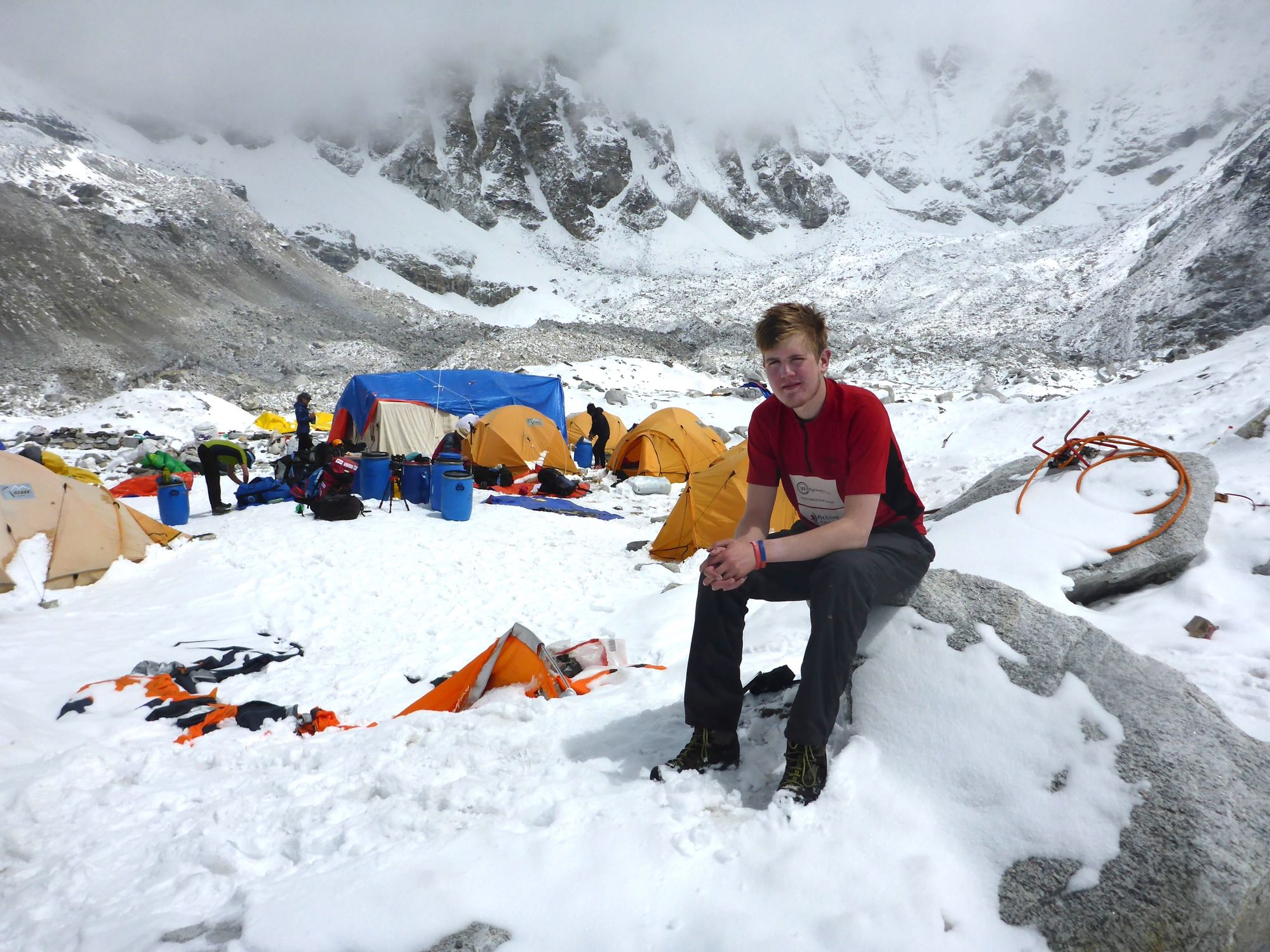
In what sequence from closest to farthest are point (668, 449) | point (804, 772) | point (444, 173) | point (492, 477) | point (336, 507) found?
point (804, 772) < point (336, 507) < point (492, 477) < point (668, 449) < point (444, 173)

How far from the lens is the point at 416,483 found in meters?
10.0

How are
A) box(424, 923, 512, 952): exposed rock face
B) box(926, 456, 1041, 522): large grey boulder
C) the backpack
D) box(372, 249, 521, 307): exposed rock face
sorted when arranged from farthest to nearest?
box(372, 249, 521, 307): exposed rock face → the backpack → box(926, 456, 1041, 522): large grey boulder → box(424, 923, 512, 952): exposed rock face

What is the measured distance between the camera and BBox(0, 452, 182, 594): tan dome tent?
565cm

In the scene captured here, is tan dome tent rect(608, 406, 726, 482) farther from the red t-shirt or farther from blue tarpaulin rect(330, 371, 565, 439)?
the red t-shirt

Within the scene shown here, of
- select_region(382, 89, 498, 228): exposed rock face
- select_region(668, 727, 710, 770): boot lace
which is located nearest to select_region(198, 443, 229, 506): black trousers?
select_region(668, 727, 710, 770): boot lace

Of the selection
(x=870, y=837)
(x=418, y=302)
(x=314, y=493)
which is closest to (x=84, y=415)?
(x=314, y=493)

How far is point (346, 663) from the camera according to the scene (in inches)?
190

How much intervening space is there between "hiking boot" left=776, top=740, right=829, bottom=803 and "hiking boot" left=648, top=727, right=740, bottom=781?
10.6 inches

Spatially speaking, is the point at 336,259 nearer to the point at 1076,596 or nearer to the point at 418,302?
the point at 418,302

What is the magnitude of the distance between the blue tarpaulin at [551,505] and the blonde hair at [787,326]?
7.70 m

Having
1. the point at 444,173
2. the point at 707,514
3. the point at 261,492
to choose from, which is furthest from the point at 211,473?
the point at 444,173

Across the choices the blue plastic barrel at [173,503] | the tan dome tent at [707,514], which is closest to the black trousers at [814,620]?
the tan dome tent at [707,514]

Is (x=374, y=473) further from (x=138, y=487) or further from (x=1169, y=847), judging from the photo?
(x=1169, y=847)

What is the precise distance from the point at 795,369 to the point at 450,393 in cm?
1353
